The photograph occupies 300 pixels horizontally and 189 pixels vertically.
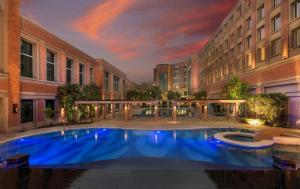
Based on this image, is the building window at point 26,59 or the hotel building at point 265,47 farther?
the building window at point 26,59

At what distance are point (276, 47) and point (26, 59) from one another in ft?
87.0

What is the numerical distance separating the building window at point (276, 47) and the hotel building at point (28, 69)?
25062 mm

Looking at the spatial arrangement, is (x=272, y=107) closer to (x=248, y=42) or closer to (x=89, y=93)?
(x=248, y=42)

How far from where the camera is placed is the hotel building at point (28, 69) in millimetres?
15641

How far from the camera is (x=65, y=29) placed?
126 feet

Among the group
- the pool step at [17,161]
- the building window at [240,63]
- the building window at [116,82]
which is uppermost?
the building window at [240,63]

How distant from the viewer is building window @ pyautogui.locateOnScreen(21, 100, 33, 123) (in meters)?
18.0

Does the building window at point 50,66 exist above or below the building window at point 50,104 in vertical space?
above

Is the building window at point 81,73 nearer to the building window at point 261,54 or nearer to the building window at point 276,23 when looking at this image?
the building window at point 261,54

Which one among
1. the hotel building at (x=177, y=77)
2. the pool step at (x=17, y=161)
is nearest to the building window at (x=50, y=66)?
the pool step at (x=17, y=161)

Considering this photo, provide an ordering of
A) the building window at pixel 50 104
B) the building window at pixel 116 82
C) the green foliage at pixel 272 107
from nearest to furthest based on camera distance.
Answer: the green foliage at pixel 272 107 < the building window at pixel 50 104 < the building window at pixel 116 82

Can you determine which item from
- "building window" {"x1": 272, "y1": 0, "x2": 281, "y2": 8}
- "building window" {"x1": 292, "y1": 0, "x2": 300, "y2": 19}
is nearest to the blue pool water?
"building window" {"x1": 292, "y1": 0, "x2": 300, "y2": 19}

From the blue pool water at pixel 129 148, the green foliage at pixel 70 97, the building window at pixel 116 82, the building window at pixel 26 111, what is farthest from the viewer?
the building window at pixel 116 82

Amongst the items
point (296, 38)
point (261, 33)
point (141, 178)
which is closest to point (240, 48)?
point (261, 33)
